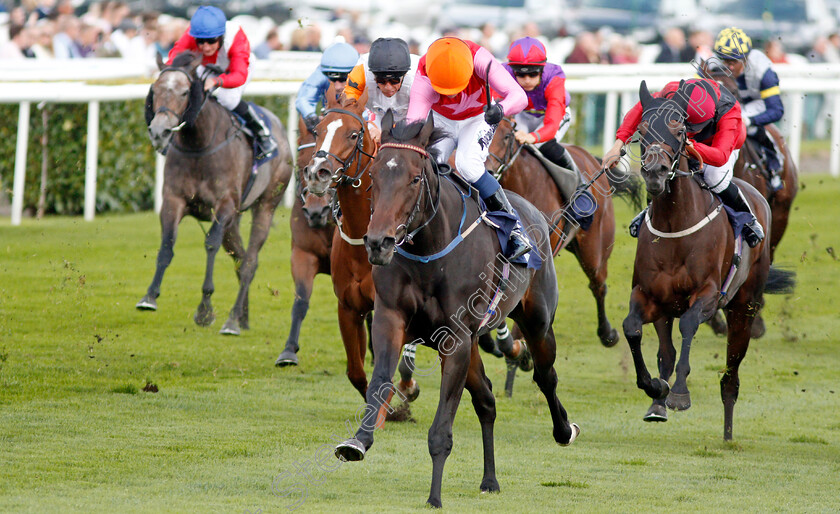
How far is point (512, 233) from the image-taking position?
548cm

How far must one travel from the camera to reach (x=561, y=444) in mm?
6031

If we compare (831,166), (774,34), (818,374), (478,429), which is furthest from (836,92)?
(478,429)

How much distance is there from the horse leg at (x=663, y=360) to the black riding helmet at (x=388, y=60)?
2185 millimetres

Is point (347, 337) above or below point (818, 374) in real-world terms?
above

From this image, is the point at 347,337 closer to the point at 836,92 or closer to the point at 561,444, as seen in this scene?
the point at 561,444

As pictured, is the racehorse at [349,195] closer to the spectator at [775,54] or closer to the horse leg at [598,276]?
the horse leg at [598,276]

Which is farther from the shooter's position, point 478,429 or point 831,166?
point 831,166

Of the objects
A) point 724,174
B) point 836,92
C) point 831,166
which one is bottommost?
point 831,166

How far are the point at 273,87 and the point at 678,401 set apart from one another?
836 cm

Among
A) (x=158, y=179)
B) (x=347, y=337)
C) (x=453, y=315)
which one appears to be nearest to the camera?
(x=453, y=315)

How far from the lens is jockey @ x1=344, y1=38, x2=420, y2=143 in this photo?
18.3 ft

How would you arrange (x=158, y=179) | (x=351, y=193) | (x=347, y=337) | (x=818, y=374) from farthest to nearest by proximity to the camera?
(x=158, y=179) < (x=818, y=374) < (x=347, y=337) < (x=351, y=193)

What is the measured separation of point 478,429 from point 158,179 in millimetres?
7078

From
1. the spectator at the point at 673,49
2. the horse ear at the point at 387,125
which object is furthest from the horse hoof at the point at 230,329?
the spectator at the point at 673,49
